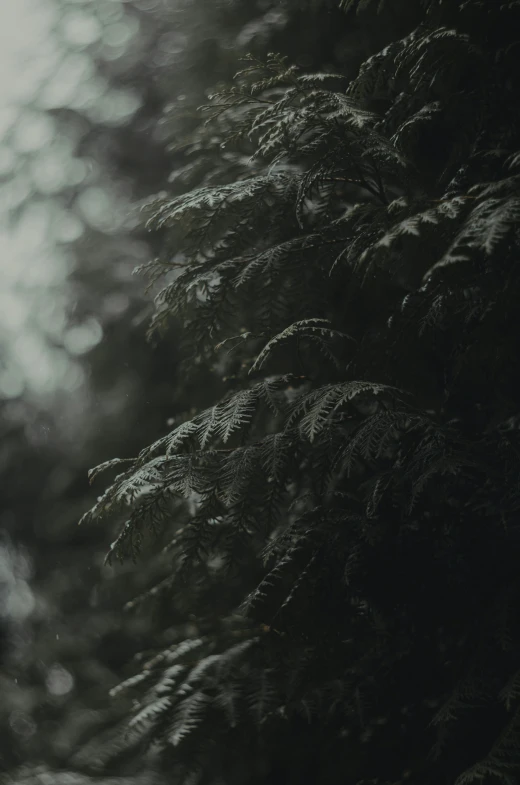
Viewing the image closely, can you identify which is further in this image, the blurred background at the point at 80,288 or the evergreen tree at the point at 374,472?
the blurred background at the point at 80,288

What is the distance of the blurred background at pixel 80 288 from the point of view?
2166 millimetres

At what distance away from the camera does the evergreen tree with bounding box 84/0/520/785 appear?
100 cm

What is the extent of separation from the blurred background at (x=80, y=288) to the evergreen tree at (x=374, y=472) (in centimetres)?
71

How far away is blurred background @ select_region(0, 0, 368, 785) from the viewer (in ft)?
7.11

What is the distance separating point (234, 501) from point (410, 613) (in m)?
0.37

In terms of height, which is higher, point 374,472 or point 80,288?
point 80,288

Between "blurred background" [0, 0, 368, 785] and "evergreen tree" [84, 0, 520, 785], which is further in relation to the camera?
"blurred background" [0, 0, 368, 785]

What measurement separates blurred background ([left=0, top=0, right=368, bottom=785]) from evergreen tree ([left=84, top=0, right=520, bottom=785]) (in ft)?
2.34

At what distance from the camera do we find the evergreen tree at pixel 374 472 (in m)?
1.00

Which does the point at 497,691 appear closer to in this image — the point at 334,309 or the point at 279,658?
the point at 279,658

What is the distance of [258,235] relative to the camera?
4.71 feet

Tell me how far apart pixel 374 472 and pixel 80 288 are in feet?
5.08

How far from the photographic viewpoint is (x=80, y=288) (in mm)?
2455

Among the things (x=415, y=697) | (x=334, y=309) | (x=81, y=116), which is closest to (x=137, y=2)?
(x=81, y=116)
